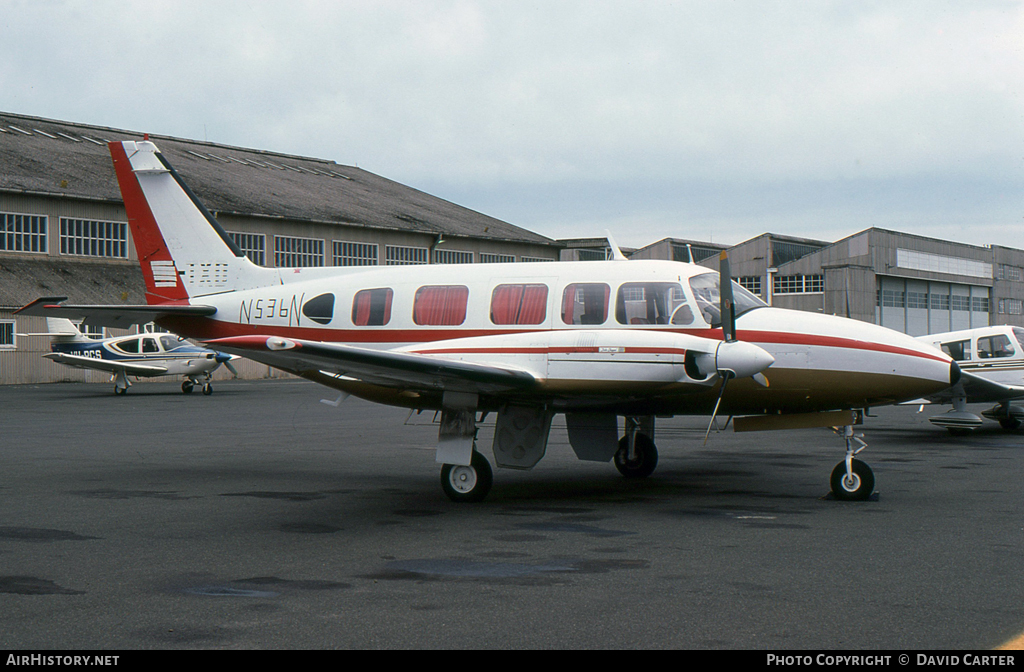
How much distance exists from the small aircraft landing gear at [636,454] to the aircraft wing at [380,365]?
117 inches

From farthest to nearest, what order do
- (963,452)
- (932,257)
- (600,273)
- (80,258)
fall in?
(932,257)
(80,258)
(963,452)
(600,273)

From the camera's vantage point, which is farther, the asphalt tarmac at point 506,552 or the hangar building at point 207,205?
the hangar building at point 207,205

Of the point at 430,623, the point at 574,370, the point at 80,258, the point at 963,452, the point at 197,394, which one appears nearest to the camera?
the point at 430,623

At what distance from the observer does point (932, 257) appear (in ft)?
230

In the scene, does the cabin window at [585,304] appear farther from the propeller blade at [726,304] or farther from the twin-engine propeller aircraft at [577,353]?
the propeller blade at [726,304]

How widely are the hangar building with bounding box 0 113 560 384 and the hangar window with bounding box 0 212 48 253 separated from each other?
0.04m

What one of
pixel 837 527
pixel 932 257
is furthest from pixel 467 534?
pixel 932 257

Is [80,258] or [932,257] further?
[932,257]

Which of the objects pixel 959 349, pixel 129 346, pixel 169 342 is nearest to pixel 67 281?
pixel 129 346

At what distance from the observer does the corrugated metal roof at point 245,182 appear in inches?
1686

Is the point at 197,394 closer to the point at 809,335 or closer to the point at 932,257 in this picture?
the point at 809,335

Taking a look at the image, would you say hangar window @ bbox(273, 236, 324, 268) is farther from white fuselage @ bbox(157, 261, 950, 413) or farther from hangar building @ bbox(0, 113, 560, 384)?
white fuselage @ bbox(157, 261, 950, 413)

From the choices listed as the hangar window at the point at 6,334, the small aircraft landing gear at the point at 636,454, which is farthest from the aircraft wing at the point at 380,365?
the hangar window at the point at 6,334

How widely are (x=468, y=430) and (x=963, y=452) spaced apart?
31.7 ft
